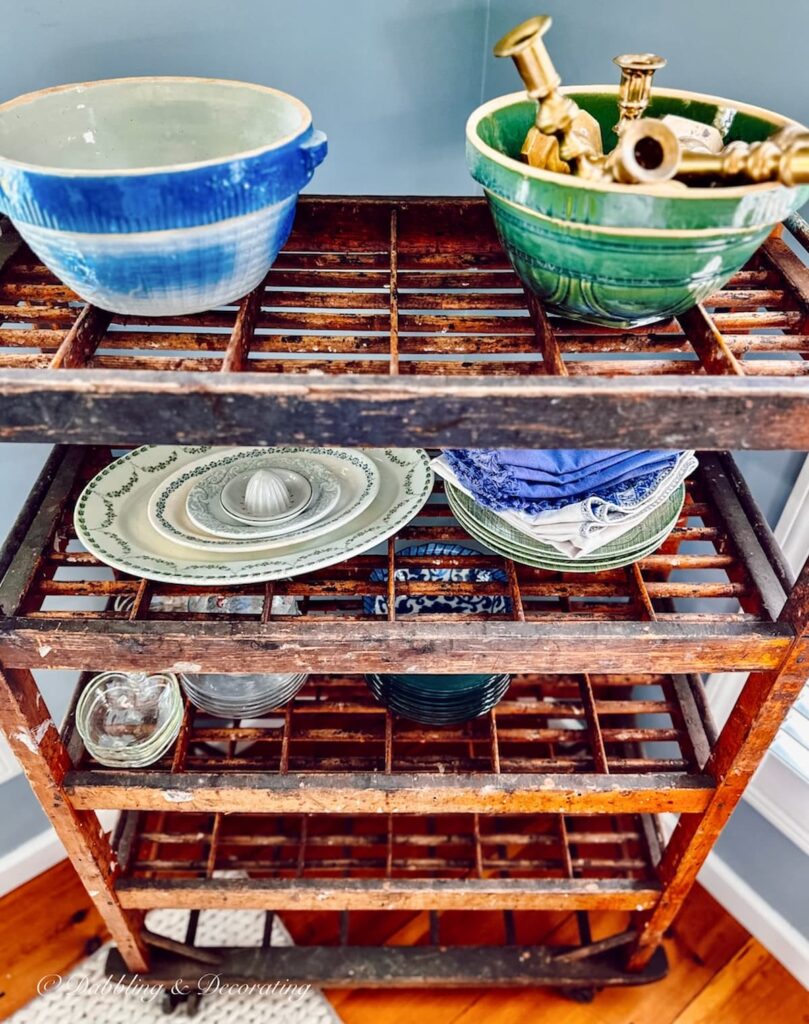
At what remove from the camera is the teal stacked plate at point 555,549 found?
2.86 feet

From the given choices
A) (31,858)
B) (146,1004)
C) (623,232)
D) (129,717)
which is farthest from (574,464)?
(31,858)

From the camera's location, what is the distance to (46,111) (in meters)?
0.74

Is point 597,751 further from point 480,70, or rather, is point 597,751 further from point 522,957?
point 480,70

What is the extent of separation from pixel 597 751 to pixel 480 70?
810 millimetres

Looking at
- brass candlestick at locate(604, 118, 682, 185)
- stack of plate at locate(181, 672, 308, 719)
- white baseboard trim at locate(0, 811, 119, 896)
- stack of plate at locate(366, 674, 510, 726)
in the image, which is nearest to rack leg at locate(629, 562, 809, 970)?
stack of plate at locate(366, 674, 510, 726)

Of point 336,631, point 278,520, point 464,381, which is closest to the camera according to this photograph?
point 464,381

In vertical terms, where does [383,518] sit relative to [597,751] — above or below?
above

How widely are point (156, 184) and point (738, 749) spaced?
0.81 metres

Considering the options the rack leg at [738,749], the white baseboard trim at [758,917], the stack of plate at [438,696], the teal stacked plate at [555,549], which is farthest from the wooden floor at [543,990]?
the teal stacked plate at [555,549]

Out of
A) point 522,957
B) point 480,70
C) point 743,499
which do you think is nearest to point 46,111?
point 480,70

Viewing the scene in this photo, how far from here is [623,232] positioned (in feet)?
1.93

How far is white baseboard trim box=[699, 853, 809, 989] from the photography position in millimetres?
1300

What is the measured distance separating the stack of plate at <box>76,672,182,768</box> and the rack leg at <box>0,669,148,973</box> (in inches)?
2.1

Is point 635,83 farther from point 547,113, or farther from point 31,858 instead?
point 31,858
